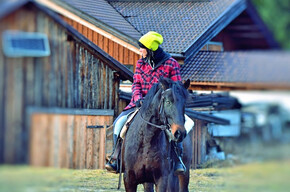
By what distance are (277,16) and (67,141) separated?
571 centimetres

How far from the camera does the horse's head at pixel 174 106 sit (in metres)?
6.41

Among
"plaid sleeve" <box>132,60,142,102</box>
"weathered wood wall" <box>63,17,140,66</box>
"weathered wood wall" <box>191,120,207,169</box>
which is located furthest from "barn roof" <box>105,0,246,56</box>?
"plaid sleeve" <box>132,60,142,102</box>

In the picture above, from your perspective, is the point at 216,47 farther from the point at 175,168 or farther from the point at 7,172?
the point at 7,172

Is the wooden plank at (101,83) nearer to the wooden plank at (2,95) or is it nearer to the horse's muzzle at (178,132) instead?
the horse's muzzle at (178,132)

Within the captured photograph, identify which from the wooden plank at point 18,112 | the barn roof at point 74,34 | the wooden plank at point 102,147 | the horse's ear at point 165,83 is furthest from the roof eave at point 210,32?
the wooden plank at point 18,112

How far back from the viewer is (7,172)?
4277 millimetres

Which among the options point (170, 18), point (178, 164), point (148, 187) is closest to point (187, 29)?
point (170, 18)

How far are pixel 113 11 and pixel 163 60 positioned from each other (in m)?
12.8

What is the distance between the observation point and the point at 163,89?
6863 millimetres

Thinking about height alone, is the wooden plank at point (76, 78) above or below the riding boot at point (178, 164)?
above

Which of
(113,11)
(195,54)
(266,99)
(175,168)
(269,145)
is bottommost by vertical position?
(175,168)

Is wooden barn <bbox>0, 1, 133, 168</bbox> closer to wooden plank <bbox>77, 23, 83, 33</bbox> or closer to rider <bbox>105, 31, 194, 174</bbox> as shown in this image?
rider <bbox>105, 31, 194, 174</bbox>

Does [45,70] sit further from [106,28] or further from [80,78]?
[106,28]

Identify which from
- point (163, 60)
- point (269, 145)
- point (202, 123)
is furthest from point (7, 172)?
point (202, 123)
